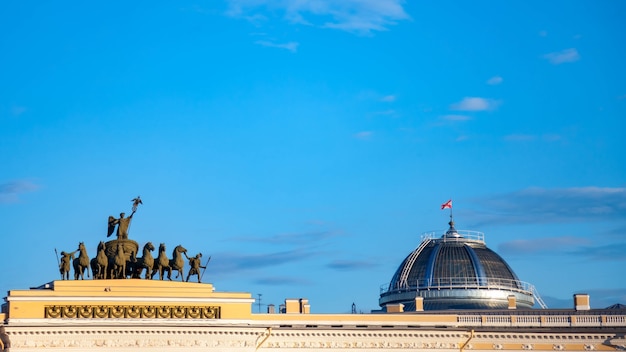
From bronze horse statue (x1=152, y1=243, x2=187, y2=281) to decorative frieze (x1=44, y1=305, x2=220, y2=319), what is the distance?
2.14 m

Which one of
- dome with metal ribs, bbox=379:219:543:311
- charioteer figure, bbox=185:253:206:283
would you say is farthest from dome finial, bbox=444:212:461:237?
charioteer figure, bbox=185:253:206:283

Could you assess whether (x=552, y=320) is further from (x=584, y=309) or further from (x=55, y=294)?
(x=55, y=294)

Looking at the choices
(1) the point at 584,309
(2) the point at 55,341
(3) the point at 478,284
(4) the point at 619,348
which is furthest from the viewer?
(3) the point at 478,284

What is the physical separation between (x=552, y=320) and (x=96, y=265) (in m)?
26.9

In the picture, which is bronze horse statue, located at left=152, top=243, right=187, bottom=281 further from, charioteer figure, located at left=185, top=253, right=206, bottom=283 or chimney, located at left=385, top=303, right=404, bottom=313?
chimney, located at left=385, top=303, right=404, bottom=313

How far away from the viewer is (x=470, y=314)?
3900 inches

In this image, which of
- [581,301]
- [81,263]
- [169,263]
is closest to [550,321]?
[581,301]

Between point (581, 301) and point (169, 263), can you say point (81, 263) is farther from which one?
point (581, 301)

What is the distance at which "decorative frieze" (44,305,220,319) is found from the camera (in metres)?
85.6

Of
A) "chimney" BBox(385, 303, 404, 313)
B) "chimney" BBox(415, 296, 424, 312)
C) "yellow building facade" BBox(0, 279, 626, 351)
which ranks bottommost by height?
"yellow building facade" BBox(0, 279, 626, 351)

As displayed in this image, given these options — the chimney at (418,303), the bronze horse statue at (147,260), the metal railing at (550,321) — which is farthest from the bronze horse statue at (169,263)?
the chimney at (418,303)

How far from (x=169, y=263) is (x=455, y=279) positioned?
31.1m

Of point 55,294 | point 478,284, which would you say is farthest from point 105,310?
point 478,284

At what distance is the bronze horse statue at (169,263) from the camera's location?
3472 inches
